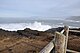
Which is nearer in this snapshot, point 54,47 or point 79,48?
point 54,47

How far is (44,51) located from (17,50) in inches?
160

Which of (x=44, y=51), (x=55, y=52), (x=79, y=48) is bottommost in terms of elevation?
(x=79, y=48)

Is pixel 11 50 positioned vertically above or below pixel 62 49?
below

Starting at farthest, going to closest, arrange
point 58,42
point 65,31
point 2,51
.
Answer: point 2,51
point 65,31
point 58,42

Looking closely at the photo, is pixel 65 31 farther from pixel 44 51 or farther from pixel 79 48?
pixel 44 51

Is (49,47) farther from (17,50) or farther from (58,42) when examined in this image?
(17,50)

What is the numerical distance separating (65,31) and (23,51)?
1929mm

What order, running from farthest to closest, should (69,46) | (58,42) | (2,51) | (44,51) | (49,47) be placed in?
(69,46)
(2,51)
(58,42)
(49,47)
(44,51)

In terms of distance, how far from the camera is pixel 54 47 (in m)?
3.04

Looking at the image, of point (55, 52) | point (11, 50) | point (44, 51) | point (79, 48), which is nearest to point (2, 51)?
point (11, 50)

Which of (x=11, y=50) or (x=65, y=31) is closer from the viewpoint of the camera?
(x=65, y=31)

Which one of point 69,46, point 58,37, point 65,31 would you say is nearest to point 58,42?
point 58,37

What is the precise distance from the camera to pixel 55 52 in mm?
3057

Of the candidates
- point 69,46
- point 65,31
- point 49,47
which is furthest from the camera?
point 69,46
